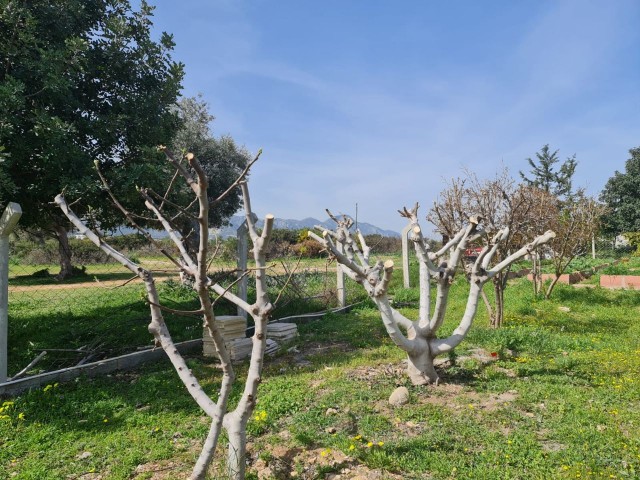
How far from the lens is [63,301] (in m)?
8.95

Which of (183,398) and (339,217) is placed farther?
(339,217)

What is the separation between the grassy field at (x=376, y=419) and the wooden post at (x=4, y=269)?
478mm

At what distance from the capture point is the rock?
3787 mm

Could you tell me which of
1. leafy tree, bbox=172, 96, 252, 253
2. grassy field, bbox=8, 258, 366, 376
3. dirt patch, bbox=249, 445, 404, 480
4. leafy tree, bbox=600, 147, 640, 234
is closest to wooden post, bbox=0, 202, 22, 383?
grassy field, bbox=8, 258, 366, 376

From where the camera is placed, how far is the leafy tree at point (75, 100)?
5.08 m

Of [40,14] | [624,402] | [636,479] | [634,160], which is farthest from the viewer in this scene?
[634,160]

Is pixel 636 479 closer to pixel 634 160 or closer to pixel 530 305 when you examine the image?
pixel 530 305

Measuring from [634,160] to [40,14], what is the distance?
113 ft

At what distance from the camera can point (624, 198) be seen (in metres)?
28.2

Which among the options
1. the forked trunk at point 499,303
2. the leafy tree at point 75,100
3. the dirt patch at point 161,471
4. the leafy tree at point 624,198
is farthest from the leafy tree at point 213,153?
the leafy tree at point 624,198

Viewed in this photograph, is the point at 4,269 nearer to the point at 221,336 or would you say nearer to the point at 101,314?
the point at 101,314

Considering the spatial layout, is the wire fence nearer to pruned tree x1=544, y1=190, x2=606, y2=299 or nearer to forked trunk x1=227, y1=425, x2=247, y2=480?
forked trunk x1=227, y1=425, x2=247, y2=480

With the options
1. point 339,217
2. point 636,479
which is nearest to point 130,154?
point 339,217

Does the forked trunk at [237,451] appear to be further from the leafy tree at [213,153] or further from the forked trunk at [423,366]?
the leafy tree at [213,153]
